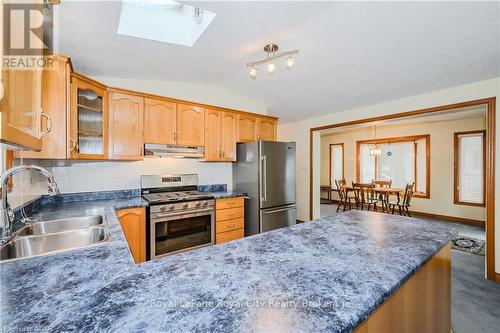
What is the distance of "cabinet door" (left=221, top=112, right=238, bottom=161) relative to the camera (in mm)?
3328

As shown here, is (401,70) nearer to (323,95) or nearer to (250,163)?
(323,95)

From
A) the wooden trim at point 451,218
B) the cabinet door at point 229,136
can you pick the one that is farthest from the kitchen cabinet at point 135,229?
the wooden trim at point 451,218

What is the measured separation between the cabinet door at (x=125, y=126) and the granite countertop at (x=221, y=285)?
1.64 m

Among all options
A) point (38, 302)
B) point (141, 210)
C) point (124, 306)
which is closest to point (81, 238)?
point (141, 210)

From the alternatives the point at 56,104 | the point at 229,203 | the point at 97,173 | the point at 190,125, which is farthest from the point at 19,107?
the point at 229,203

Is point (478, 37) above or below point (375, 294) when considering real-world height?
above

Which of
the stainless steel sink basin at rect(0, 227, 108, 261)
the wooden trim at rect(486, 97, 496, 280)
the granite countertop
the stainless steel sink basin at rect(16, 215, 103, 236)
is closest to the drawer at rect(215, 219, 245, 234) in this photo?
the stainless steel sink basin at rect(16, 215, 103, 236)

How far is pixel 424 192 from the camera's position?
552 centimetres

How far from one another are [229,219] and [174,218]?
78cm

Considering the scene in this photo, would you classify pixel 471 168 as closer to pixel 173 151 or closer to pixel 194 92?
pixel 194 92

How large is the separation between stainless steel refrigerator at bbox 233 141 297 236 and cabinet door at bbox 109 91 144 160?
1493mm

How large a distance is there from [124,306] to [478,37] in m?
3.04

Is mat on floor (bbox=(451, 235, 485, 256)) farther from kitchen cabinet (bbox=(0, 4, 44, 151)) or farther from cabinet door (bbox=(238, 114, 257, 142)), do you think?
kitchen cabinet (bbox=(0, 4, 44, 151))

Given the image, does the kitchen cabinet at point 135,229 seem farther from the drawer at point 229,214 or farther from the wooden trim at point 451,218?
the wooden trim at point 451,218
